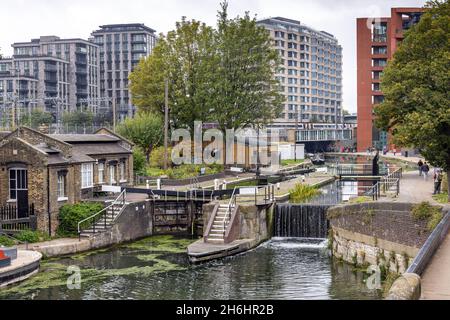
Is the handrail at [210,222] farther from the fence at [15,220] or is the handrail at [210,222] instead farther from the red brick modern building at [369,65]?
the red brick modern building at [369,65]

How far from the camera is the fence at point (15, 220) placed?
33.1m

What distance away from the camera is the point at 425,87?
31.3m

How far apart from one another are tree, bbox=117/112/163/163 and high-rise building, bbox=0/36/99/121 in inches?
2626

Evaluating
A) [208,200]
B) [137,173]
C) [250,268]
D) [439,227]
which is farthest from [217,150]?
[439,227]

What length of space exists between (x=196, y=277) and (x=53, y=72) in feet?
392

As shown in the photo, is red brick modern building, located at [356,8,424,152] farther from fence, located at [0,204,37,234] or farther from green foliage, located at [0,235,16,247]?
green foliage, located at [0,235,16,247]

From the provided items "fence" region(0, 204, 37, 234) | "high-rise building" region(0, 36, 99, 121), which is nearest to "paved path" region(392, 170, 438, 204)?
"fence" region(0, 204, 37, 234)

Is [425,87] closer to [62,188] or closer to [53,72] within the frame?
[62,188]

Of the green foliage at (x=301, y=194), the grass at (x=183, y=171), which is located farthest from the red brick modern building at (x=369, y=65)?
the green foliage at (x=301, y=194)

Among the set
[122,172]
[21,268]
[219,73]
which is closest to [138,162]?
[122,172]

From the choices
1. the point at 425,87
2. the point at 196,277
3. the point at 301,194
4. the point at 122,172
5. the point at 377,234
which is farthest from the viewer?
the point at 122,172

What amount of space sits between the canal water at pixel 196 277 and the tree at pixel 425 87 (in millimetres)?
7426

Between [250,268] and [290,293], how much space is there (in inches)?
200
